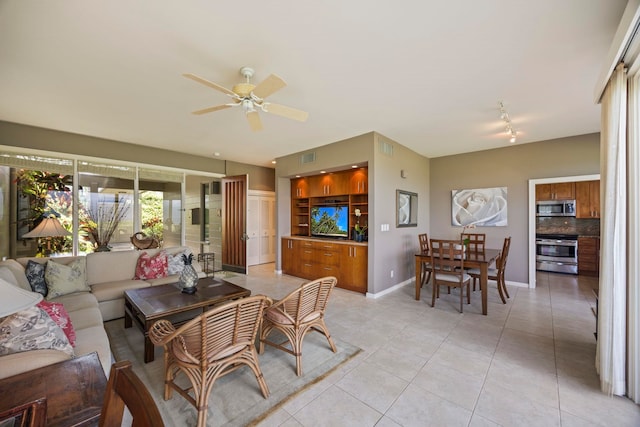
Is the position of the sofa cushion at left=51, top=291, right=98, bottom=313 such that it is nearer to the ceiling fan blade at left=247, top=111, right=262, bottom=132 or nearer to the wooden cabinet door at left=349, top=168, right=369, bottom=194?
the ceiling fan blade at left=247, top=111, right=262, bottom=132

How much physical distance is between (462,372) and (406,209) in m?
3.35

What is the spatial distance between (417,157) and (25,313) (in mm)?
6041

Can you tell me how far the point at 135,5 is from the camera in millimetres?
1787

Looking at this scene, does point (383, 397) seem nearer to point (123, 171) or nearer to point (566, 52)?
point (566, 52)

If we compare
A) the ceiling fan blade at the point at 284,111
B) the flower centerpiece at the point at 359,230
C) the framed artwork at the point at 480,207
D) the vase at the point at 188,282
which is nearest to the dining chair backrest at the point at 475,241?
the framed artwork at the point at 480,207

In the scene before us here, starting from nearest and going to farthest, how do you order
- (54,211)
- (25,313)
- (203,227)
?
(25,313) < (54,211) < (203,227)

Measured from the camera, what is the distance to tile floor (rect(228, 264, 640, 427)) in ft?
5.90

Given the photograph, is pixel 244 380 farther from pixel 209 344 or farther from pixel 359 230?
pixel 359 230

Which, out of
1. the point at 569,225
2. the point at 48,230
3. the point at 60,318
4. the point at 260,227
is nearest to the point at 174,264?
the point at 48,230

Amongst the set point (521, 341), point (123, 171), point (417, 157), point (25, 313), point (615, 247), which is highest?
point (417, 157)

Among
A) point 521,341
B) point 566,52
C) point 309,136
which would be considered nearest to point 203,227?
point 309,136

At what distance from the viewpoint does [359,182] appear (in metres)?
5.04

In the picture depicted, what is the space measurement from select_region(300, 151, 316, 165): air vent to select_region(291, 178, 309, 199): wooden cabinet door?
0.60 m

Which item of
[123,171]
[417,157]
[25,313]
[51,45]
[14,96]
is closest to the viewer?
[25,313]
